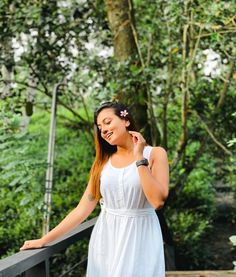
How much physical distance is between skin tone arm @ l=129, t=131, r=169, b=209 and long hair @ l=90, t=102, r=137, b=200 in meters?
0.12

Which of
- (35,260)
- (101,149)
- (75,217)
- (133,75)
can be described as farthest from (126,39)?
(35,260)

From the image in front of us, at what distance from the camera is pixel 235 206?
779 cm

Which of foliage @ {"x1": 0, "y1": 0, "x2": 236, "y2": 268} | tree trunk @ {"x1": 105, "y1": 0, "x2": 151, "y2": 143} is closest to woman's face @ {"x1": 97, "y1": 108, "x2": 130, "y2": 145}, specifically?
foliage @ {"x1": 0, "y1": 0, "x2": 236, "y2": 268}

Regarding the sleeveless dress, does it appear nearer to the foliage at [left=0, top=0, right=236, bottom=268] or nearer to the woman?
the woman

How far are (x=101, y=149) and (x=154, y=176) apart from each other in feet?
1.19

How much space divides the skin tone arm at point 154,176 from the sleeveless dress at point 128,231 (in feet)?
0.19

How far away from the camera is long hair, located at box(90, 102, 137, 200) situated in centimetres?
250

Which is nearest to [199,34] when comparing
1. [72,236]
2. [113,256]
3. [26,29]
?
[26,29]

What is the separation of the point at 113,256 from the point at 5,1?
311cm

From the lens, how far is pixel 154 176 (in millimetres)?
2318

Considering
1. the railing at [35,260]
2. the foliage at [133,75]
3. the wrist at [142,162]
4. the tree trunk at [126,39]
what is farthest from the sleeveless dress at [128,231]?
the tree trunk at [126,39]

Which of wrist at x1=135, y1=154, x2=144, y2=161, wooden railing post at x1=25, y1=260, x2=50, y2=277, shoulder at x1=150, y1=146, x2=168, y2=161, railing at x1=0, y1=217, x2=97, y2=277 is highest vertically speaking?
shoulder at x1=150, y1=146, x2=168, y2=161

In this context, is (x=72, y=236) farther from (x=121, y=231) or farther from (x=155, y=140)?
(x=155, y=140)

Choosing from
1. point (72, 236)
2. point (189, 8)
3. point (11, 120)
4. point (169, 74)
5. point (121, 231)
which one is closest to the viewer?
point (121, 231)
